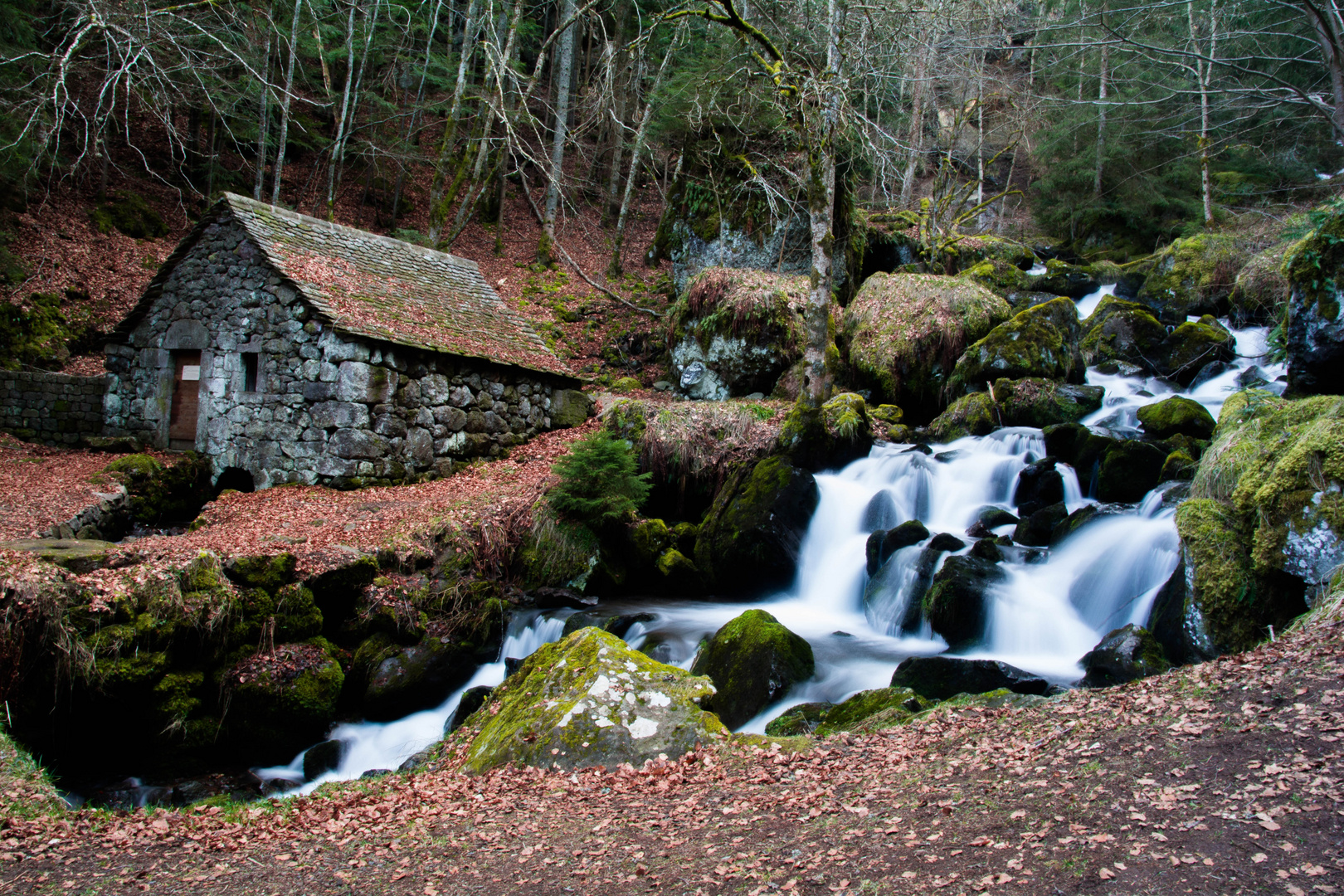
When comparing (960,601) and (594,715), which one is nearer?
(594,715)

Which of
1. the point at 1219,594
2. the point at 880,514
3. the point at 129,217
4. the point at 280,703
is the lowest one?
the point at 280,703

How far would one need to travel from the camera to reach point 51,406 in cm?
1398

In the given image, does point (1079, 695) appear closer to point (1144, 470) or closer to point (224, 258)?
point (1144, 470)

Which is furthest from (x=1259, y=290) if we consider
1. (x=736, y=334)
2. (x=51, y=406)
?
(x=51, y=406)

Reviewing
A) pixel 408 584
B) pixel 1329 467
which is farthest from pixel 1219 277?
pixel 408 584

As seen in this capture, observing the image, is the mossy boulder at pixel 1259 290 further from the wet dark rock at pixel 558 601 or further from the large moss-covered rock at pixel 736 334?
the wet dark rock at pixel 558 601

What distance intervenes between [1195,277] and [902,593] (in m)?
13.2

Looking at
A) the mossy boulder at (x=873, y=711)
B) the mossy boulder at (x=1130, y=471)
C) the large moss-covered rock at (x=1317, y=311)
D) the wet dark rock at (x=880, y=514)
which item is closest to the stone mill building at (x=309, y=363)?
the wet dark rock at (x=880, y=514)

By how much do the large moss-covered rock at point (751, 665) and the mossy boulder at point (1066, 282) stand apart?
14.9 metres

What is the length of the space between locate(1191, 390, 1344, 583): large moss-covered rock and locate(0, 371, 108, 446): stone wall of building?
17322mm

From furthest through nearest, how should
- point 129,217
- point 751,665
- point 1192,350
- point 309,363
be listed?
point 129,217, point 1192,350, point 309,363, point 751,665

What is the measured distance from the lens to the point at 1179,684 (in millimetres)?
4621

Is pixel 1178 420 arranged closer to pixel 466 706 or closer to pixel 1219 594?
pixel 1219 594

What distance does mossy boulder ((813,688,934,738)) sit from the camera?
5.46 m
